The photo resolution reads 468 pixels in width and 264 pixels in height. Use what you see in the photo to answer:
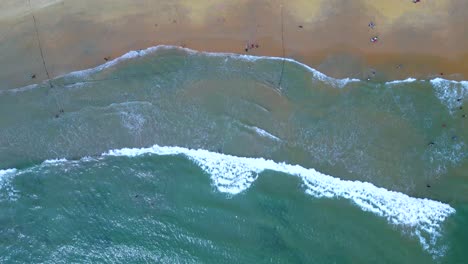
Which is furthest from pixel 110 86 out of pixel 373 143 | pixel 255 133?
pixel 373 143

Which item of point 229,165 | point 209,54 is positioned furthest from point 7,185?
point 209,54

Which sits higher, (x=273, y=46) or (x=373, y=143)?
(x=273, y=46)

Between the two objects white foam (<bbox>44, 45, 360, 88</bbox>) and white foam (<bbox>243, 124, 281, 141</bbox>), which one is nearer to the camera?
white foam (<bbox>243, 124, 281, 141</bbox>)

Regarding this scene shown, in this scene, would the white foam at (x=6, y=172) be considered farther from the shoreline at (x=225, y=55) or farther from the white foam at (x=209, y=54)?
the white foam at (x=209, y=54)

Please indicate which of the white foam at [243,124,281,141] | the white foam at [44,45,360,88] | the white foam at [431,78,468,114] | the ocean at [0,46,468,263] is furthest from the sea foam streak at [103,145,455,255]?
the white foam at [431,78,468,114]

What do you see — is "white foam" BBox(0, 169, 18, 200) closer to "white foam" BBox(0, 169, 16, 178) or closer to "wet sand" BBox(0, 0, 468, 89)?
"white foam" BBox(0, 169, 16, 178)

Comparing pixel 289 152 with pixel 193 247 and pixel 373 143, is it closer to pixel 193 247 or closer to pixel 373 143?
pixel 373 143
